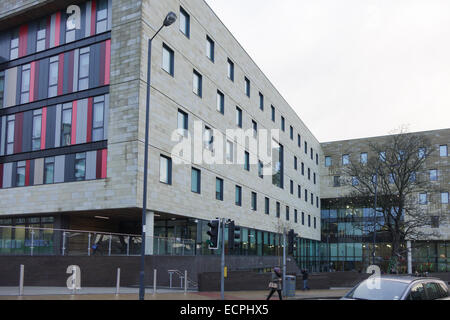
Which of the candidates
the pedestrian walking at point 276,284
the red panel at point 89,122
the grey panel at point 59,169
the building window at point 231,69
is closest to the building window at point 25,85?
the grey panel at point 59,169

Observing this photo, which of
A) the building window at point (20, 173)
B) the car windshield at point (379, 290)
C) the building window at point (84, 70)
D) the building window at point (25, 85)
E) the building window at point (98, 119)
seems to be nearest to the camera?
the car windshield at point (379, 290)

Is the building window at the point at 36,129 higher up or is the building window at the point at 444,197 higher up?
the building window at the point at 36,129

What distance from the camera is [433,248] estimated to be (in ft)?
205

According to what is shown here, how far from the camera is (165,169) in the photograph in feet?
98.6

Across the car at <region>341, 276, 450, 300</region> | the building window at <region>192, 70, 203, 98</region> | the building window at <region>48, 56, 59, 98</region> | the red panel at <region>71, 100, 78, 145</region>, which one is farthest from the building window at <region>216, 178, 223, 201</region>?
the car at <region>341, 276, 450, 300</region>

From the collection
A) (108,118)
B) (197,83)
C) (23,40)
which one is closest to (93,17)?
(23,40)

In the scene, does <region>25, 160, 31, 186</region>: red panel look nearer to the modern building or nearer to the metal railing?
the modern building

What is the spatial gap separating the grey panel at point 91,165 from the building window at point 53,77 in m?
5.09

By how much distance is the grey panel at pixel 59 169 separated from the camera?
97.1 feet

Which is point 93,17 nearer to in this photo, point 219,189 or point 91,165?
point 91,165

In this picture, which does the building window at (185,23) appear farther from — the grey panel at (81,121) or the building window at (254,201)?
the building window at (254,201)

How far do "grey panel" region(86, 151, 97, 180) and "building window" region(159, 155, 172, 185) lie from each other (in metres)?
3.68

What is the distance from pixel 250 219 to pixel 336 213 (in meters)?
31.6
